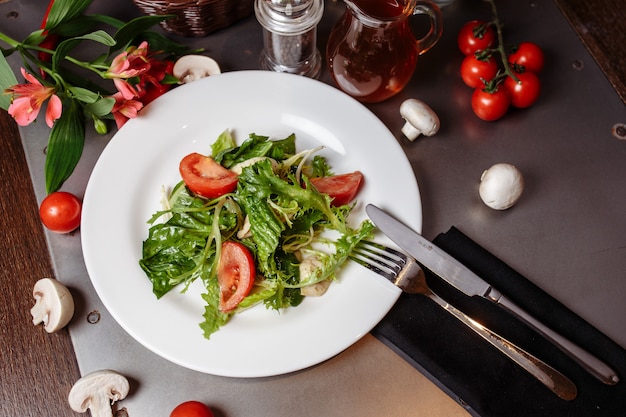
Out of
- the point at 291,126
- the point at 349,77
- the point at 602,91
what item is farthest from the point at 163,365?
the point at 602,91

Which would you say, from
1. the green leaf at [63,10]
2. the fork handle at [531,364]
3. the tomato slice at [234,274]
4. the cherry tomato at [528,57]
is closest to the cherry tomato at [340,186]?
the tomato slice at [234,274]

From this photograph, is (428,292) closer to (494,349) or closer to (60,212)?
(494,349)

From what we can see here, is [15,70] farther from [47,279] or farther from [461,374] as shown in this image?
[461,374]

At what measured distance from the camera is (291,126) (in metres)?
1.43

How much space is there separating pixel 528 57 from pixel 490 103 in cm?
19

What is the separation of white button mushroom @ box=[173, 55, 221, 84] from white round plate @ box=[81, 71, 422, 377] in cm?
8

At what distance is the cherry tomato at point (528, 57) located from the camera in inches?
60.1

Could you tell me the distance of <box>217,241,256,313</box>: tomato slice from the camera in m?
1.20

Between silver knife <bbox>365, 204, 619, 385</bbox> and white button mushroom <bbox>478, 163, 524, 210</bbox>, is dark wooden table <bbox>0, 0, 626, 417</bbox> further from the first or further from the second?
silver knife <bbox>365, 204, 619, 385</bbox>

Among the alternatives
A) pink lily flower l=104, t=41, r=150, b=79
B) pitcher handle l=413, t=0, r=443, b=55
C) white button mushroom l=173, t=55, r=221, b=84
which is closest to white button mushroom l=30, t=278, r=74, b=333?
pink lily flower l=104, t=41, r=150, b=79

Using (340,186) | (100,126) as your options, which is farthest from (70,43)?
(340,186)

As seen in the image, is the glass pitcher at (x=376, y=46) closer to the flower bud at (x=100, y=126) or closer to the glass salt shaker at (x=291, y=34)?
the glass salt shaker at (x=291, y=34)

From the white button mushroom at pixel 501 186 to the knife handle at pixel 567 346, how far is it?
0.80 feet

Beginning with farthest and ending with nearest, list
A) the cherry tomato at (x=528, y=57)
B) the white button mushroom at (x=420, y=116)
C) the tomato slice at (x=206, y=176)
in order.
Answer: the cherry tomato at (x=528, y=57) → the white button mushroom at (x=420, y=116) → the tomato slice at (x=206, y=176)
